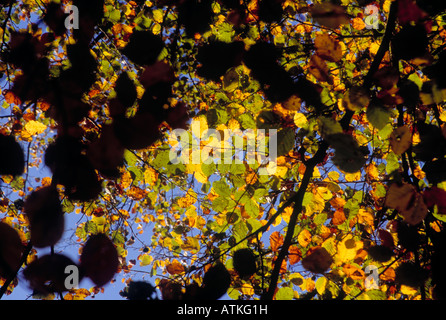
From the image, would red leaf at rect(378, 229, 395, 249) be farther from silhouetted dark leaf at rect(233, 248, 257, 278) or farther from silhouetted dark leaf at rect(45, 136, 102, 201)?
silhouetted dark leaf at rect(45, 136, 102, 201)

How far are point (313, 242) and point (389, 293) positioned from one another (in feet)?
3.33

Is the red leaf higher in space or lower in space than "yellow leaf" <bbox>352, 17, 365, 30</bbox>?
lower

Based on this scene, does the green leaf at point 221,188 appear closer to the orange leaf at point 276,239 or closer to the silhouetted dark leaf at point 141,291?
the orange leaf at point 276,239

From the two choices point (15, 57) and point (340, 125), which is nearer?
point (340, 125)

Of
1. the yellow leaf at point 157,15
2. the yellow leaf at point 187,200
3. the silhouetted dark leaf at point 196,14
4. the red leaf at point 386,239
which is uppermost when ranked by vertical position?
the yellow leaf at point 157,15

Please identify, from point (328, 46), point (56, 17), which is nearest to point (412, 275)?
point (328, 46)

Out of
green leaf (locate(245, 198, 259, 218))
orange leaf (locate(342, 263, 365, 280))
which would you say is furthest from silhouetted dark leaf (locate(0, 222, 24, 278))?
orange leaf (locate(342, 263, 365, 280))

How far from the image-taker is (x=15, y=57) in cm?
264

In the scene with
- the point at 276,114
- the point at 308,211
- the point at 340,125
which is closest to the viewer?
the point at 340,125

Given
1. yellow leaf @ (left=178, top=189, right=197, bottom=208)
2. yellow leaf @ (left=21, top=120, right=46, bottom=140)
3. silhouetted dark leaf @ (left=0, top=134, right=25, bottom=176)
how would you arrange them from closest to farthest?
silhouetted dark leaf @ (left=0, top=134, right=25, bottom=176), yellow leaf @ (left=21, top=120, right=46, bottom=140), yellow leaf @ (left=178, top=189, right=197, bottom=208)

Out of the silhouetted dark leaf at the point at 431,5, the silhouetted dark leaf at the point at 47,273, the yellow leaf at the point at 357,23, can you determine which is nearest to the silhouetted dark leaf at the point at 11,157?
the silhouetted dark leaf at the point at 47,273

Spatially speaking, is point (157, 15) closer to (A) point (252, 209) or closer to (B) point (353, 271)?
(A) point (252, 209)
